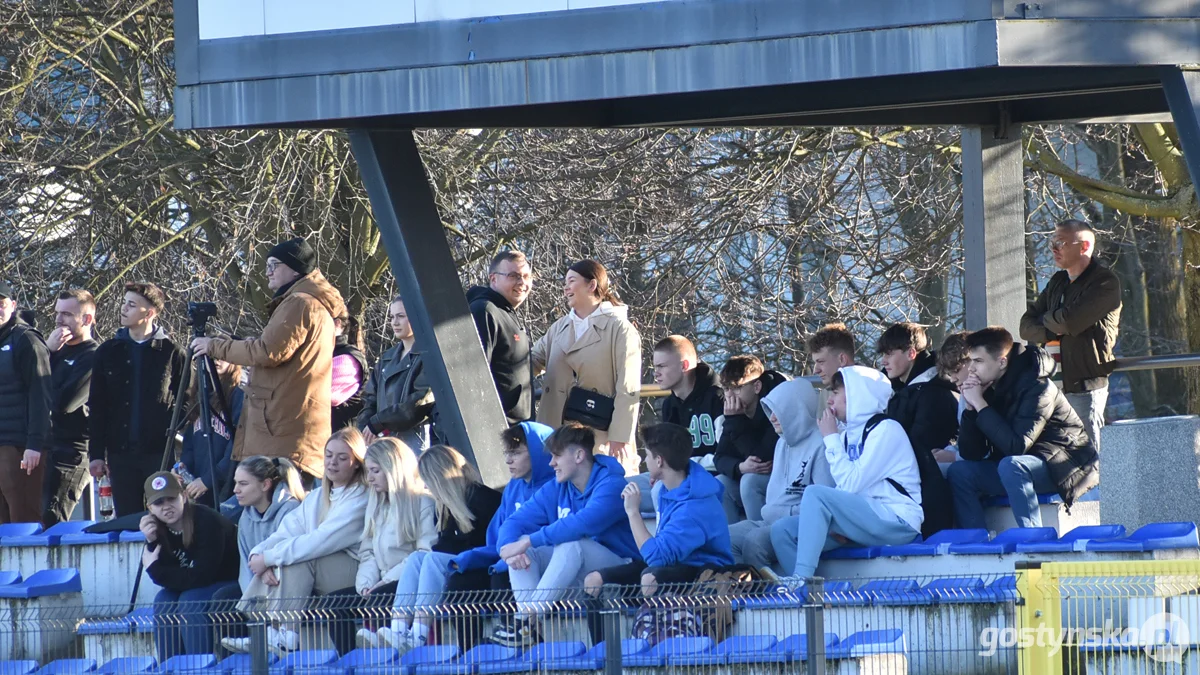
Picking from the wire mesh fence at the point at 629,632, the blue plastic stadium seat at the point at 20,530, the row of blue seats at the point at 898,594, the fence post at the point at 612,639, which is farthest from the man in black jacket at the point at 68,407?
the row of blue seats at the point at 898,594

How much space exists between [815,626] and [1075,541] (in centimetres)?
172

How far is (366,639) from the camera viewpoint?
6.90m

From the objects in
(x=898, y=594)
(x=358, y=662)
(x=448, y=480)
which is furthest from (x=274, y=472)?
(x=898, y=594)

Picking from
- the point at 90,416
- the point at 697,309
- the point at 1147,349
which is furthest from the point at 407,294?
the point at 1147,349

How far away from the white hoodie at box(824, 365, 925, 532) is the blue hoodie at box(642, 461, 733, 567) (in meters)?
0.75

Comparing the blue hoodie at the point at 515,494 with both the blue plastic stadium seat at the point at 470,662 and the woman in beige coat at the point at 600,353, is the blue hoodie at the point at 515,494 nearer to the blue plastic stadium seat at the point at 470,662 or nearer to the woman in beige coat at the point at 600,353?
the woman in beige coat at the point at 600,353

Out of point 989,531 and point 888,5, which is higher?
point 888,5

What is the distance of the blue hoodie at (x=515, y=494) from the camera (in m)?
8.38

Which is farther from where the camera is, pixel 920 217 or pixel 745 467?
pixel 920 217

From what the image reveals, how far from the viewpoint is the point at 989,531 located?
8.75 meters

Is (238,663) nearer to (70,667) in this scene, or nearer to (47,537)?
(70,667)

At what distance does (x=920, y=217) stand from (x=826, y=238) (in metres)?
1.06

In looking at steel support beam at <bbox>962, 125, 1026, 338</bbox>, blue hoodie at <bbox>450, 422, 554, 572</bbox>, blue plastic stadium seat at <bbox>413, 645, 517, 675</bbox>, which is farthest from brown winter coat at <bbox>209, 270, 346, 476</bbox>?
steel support beam at <bbox>962, 125, 1026, 338</bbox>

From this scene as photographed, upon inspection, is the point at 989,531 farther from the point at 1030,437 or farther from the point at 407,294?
the point at 407,294
